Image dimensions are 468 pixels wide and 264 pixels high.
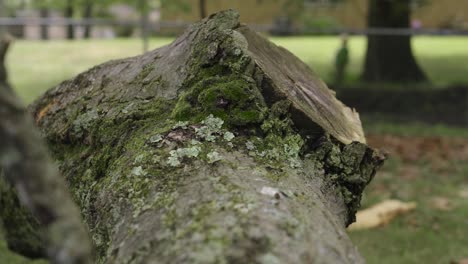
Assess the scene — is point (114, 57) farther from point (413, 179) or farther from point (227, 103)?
point (227, 103)

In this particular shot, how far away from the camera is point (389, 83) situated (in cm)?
1166

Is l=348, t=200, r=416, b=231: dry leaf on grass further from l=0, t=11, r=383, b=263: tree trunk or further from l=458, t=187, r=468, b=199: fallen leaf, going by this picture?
l=0, t=11, r=383, b=263: tree trunk

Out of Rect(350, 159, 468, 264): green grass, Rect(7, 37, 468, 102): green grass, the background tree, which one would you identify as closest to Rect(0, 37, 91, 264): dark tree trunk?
Rect(350, 159, 468, 264): green grass

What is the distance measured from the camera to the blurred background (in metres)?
5.45

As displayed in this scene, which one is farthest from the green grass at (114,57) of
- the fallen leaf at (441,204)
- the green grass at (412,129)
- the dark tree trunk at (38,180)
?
the dark tree trunk at (38,180)

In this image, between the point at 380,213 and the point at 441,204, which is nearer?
the point at 380,213

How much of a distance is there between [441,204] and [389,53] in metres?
6.38

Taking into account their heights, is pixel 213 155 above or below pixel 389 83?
above

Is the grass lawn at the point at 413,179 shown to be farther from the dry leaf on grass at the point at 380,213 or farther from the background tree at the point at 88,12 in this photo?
the background tree at the point at 88,12

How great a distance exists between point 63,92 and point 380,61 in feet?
32.0

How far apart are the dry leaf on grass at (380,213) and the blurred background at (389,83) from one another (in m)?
0.06

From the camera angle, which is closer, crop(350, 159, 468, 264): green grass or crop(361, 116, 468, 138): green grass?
crop(350, 159, 468, 264): green grass

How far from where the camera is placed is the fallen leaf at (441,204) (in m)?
6.08

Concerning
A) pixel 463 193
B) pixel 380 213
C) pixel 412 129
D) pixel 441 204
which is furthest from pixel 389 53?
pixel 380 213
